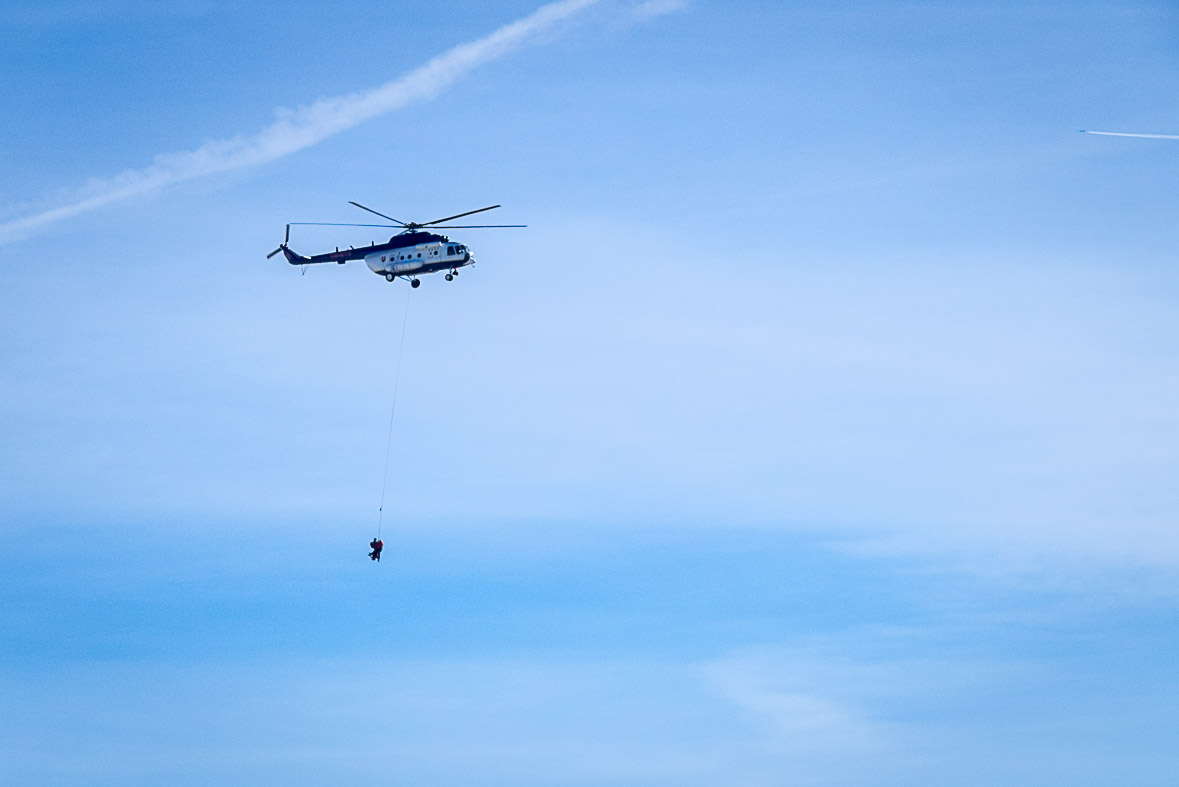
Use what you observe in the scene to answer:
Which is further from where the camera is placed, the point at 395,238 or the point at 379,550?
the point at 395,238

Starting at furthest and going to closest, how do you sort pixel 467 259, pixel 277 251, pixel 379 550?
1. pixel 277 251
2. pixel 467 259
3. pixel 379 550

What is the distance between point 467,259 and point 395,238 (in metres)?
6.84

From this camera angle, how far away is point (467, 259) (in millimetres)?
143875

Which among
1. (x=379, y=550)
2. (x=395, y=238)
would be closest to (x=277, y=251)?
(x=395, y=238)

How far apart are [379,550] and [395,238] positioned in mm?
29171

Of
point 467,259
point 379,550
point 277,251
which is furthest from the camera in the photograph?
point 277,251

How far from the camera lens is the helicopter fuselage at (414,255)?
143750mm

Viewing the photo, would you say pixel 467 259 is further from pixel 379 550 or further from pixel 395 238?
pixel 379 550

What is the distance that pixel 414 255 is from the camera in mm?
145125

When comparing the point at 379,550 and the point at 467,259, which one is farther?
the point at 467,259

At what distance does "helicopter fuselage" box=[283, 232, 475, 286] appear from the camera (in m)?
144

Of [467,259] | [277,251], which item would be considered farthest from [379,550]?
[277,251]

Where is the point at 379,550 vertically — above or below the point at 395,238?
below

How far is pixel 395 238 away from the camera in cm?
14675
